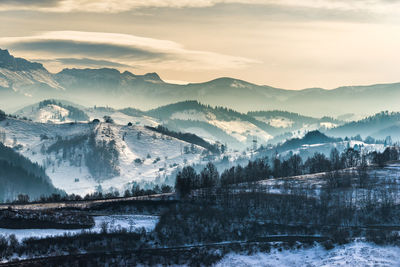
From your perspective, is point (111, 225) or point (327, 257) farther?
point (111, 225)

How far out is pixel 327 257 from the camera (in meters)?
148

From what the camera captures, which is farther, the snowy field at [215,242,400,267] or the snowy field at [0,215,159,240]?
the snowy field at [0,215,159,240]

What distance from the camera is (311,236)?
179625mm

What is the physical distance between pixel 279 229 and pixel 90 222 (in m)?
60.5

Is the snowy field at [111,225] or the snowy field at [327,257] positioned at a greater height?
the snowy field at [111,225]

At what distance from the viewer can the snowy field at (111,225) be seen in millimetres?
163875

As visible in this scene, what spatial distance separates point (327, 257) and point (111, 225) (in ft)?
225

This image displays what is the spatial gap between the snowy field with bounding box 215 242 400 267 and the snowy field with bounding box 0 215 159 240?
4013 centimetres

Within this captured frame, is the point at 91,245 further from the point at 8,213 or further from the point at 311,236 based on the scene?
the point at 311,236

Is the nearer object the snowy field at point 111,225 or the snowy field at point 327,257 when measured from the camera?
the snowy field at point 327,257

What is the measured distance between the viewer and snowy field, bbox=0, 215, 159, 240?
164 m

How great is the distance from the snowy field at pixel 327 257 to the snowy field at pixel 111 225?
132 ft

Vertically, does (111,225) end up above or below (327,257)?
above

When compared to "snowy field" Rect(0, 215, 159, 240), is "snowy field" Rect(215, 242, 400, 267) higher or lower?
lower
